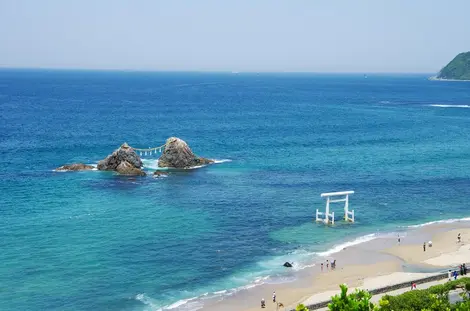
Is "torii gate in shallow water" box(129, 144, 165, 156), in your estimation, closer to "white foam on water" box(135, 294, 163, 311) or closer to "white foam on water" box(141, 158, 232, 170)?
"white foam on water" box(141, 158, 232, 170)

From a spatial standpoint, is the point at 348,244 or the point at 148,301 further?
the point at 348,244

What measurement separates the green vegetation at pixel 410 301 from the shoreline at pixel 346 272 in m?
9.76

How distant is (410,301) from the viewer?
42.2m

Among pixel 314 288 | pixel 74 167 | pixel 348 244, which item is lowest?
pixel 314 288

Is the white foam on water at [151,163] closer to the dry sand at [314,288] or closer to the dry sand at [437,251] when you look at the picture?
the dry sand at [437,251]

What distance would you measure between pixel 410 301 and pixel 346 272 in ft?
55.7

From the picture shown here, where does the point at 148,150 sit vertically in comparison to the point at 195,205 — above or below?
above

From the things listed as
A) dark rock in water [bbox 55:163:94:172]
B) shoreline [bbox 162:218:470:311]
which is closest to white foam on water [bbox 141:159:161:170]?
dark rock in water [bbox 55:163:94:172]

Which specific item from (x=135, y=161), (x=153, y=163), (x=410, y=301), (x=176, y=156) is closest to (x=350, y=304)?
(x=410, y=301)

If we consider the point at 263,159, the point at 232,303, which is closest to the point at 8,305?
the point at 232,303

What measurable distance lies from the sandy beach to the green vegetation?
28.9 feet

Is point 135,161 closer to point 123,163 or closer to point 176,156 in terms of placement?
point 123,163

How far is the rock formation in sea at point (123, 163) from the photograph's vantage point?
325ft

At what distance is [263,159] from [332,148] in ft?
65.7
